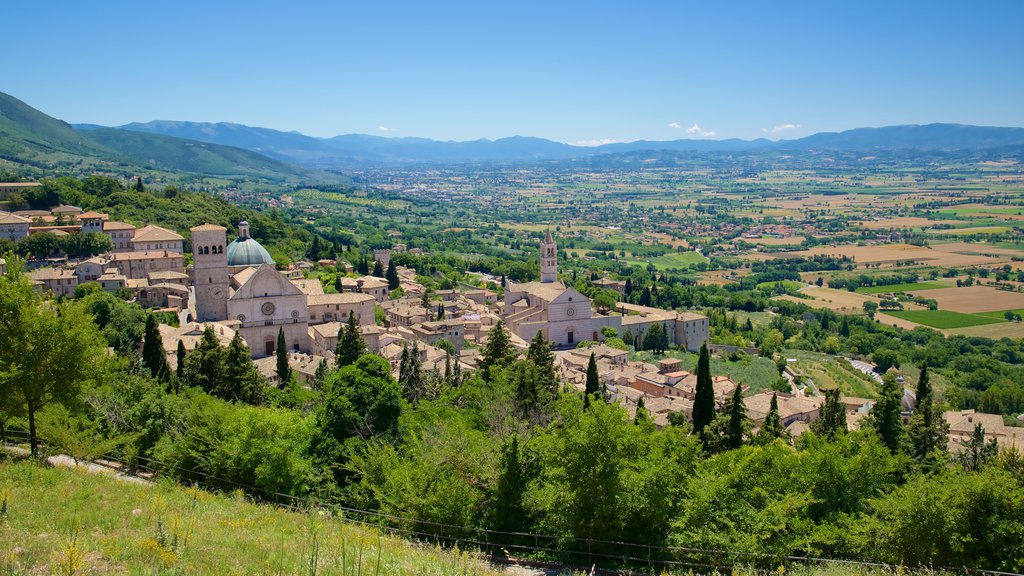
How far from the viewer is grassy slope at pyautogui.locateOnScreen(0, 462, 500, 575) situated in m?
10.5

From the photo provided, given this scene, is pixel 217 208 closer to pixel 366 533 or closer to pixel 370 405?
pixel 370 405

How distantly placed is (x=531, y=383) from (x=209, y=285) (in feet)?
95.3

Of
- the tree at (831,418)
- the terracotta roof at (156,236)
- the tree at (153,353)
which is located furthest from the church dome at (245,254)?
the tree at (831,418)

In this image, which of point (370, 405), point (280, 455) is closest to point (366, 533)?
point (280, 455)

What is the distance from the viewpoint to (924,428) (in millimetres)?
32156

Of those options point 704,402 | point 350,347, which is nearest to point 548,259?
point 350,347

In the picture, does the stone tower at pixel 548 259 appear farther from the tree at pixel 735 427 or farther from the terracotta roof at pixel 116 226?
the tree at pixel 735 427

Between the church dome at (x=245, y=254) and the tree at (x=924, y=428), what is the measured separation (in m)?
42.5

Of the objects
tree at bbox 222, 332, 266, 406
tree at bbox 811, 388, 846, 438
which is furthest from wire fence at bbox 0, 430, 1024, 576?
tree at bbox 811, 388, 846, 438

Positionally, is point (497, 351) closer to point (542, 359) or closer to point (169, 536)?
point (542, 359)

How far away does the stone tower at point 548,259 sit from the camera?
226 feet

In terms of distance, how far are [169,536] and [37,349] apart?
9095mm

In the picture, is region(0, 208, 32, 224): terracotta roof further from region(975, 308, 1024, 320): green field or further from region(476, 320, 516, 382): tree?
region(975, 308, 1024, 320): green field

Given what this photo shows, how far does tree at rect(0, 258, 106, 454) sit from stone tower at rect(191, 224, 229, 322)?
32.1 m
